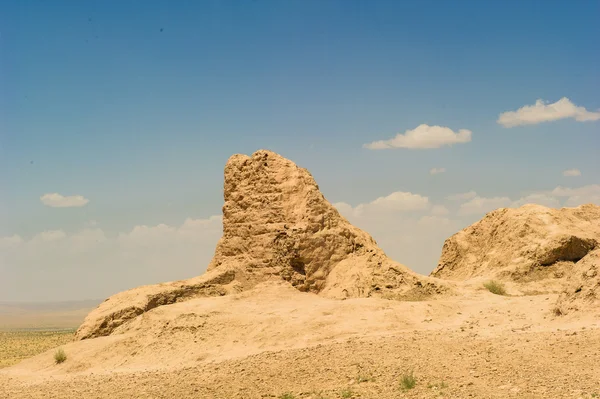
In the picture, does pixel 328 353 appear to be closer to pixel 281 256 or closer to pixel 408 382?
pixel 408 382

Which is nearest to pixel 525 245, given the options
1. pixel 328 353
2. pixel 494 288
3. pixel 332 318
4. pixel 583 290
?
pixel 494 288

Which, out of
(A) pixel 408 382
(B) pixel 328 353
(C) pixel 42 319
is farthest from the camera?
(C) pixel 42 319

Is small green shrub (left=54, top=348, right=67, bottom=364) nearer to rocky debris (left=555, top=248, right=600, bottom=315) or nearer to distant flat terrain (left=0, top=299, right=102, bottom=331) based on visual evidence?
rocky debris (left=555, top=248, right=600, bottom=315)

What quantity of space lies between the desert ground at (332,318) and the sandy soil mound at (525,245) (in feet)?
0.17

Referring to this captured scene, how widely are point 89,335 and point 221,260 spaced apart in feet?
14.0

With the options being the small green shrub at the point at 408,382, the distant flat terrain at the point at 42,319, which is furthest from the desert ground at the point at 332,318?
the distant flat terrain at the point at 42,319

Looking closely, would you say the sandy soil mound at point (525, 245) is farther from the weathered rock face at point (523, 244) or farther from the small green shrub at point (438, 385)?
the small green shrub at point (438, 385)

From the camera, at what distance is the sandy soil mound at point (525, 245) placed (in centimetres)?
2028

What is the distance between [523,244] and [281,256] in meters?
8.30

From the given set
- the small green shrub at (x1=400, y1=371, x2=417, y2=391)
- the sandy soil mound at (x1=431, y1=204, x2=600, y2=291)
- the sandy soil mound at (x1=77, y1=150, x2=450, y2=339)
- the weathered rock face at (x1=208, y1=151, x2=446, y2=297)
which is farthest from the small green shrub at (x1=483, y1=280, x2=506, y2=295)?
the small green shrub at (x1=400, y1=371, x2=417, y2=391)

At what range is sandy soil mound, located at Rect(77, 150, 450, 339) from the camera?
17.8 m

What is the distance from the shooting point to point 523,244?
21.2 m

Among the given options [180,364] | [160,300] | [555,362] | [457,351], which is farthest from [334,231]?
[555,362]

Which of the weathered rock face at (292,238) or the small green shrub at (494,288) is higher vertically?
the weathered rock face at (292,238)
